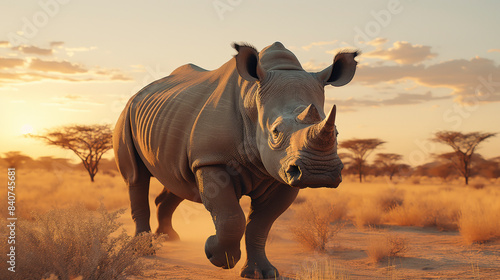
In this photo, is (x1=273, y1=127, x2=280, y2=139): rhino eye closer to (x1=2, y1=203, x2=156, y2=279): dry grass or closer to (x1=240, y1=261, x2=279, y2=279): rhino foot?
(x1=2, y1=203, x2=156, y2=279): dry grass

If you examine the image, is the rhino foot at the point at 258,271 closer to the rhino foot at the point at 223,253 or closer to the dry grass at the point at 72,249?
the rhino foot at the point at 223,253

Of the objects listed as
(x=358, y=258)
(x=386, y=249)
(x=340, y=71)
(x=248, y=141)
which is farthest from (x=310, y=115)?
(x=358, y=258)

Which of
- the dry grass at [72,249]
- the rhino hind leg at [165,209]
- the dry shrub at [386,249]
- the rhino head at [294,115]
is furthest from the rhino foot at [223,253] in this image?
the rhino hind leg at [165,209]

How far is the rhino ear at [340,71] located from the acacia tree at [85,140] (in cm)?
2675

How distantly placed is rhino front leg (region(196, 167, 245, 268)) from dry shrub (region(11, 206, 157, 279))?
0.76 meters

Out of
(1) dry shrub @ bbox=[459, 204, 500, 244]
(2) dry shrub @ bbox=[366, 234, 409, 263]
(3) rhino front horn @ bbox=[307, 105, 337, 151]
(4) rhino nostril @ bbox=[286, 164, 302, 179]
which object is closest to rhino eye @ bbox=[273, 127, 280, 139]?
(4) rhino nostril @ bbox=[286, 164, 302, 179]

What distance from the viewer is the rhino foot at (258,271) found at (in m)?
5.00

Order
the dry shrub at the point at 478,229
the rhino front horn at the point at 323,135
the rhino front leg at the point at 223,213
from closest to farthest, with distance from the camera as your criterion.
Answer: the rhino front horn at the point at 323,135
the rhino front leg at the point at 223,213
the dry shrub at the point at 478,229

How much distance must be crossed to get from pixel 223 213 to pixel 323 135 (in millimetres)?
1609

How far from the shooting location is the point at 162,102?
6.02 m

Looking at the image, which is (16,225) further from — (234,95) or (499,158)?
(499,158)

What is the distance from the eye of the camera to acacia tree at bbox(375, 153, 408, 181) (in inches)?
1585

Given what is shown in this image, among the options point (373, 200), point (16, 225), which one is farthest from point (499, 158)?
point (16, 225)

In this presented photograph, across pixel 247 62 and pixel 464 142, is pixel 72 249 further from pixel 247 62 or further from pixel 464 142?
pixel 464 142
